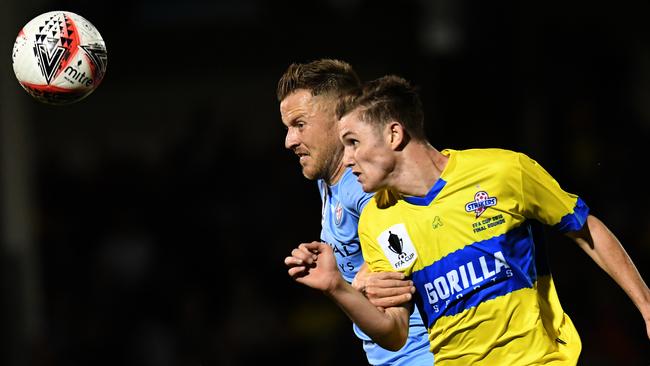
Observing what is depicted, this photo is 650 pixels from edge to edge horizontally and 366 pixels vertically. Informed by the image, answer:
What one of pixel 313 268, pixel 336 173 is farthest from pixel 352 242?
pixel 313 268

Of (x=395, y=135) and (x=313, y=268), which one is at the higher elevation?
(x=395, y=135)

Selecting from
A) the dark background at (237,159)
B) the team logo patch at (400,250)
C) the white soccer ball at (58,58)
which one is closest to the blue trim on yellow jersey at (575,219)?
the team logo patch at (400,250)

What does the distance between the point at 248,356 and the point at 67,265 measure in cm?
246

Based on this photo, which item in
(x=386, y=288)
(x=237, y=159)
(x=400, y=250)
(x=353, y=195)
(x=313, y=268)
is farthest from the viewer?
(x=237, y=159)

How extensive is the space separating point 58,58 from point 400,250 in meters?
2.23

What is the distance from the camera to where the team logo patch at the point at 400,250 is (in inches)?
172

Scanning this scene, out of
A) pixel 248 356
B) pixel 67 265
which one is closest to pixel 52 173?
pixel 67 265

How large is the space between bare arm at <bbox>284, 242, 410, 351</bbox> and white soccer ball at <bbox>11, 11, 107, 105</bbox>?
210 cm

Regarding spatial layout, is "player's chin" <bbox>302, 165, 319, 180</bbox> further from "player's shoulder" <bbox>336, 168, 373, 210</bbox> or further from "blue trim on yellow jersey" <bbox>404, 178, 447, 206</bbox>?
"blue trim on yellow jersey" <bbox>404, 178, 447, 206</bbox>

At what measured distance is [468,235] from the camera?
4348 mm

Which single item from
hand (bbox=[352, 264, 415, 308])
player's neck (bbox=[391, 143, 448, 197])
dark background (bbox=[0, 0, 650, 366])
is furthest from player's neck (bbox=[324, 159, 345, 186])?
dark background (bbox=[0, 0, 650, 366])

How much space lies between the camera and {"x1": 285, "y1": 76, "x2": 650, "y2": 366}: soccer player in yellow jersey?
4.33 meters

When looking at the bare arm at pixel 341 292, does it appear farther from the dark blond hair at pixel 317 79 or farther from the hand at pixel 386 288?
the dark blond hair at pixel 317 79

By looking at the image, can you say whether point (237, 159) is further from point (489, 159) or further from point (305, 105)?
point (489, 159)
